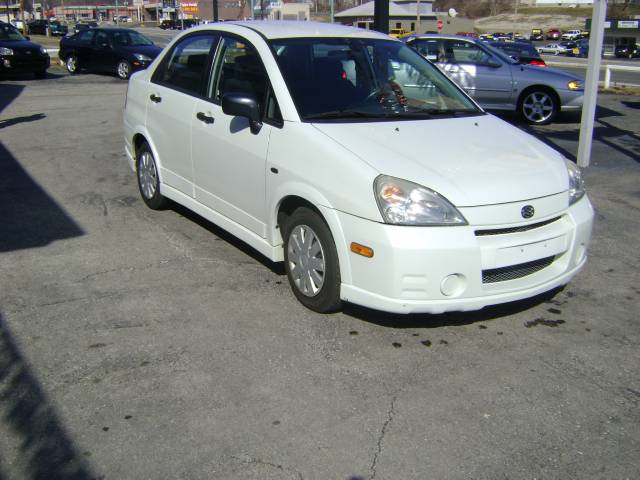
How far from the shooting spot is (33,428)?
326cm

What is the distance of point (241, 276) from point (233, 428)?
6.60ft

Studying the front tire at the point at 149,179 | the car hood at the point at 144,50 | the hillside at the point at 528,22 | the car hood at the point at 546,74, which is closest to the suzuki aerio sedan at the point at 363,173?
the front tire at the point at 149,179

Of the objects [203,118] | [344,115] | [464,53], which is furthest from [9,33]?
[344,115]

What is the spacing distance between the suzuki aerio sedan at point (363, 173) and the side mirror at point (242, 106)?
0.04 feet

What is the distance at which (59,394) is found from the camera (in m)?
3.56

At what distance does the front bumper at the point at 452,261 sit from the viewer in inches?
153

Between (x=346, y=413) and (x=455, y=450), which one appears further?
(x=346, y=413)

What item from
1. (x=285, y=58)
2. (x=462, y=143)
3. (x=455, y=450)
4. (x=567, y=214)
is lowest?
(x=455, y=450)

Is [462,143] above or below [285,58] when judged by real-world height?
below

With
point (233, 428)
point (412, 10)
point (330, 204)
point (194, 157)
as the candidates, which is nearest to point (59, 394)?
point (233, 428)

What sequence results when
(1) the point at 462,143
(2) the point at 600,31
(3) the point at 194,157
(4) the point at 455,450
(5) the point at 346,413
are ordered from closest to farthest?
(4) the point at 455,450 → (5) the point at 346,413 → (1) the point at 462,143 → (3) the point at 194,157 → (2) the point at 600,31

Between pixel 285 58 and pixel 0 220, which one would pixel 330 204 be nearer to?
pixel 285 58

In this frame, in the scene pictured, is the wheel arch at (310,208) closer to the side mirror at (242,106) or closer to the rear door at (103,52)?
the side mirror at (242,106)

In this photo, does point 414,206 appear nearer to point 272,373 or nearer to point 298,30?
point 272,373
